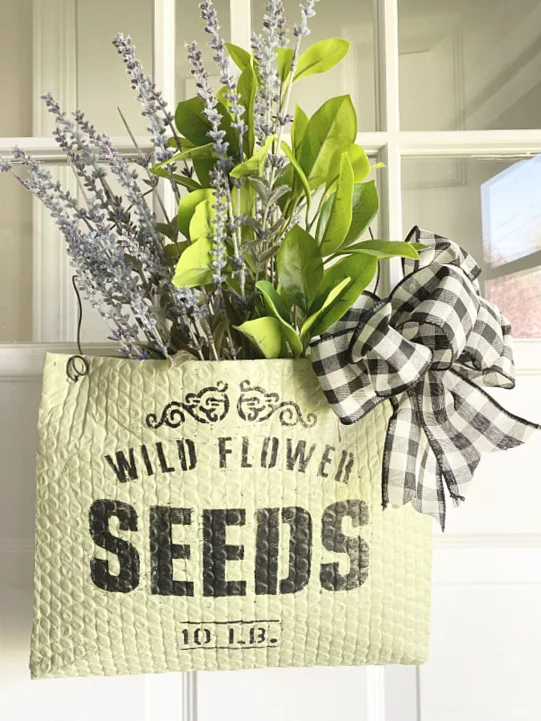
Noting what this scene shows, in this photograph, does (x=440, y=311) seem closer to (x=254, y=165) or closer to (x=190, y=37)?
(x=254, y=165)

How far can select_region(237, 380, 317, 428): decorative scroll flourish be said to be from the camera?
521 mm

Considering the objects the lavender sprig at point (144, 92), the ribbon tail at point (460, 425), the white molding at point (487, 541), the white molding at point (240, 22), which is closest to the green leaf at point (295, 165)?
the lavender sprig at point (144, 92)

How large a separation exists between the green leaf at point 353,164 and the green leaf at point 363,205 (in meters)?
0.02

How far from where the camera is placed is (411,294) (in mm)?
527

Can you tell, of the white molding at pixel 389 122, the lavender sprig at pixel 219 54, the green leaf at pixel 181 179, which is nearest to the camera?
the lavender sprig at pixel 219 54

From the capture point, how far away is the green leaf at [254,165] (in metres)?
0.48

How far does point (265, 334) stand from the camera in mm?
511

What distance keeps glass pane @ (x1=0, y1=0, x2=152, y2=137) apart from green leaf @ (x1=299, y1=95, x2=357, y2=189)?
0.35 metres

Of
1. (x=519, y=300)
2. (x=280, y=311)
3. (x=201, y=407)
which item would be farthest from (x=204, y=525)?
(x=519, y=300)

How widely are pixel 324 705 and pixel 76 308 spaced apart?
0.63m

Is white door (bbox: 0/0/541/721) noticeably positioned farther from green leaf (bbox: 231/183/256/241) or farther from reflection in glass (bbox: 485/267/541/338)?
green leaf (bbox: 231/183/256/241)

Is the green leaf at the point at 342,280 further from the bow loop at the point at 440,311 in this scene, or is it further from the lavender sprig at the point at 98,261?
the lavender sprig at the point at 98,261

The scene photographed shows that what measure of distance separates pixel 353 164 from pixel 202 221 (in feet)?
0.55

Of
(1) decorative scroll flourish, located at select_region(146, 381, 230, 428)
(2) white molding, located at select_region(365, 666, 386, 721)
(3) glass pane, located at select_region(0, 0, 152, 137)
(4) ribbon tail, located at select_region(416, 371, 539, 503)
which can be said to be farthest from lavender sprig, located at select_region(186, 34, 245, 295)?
(2) white molding, located at select_region(365, 666, 386, 721)
